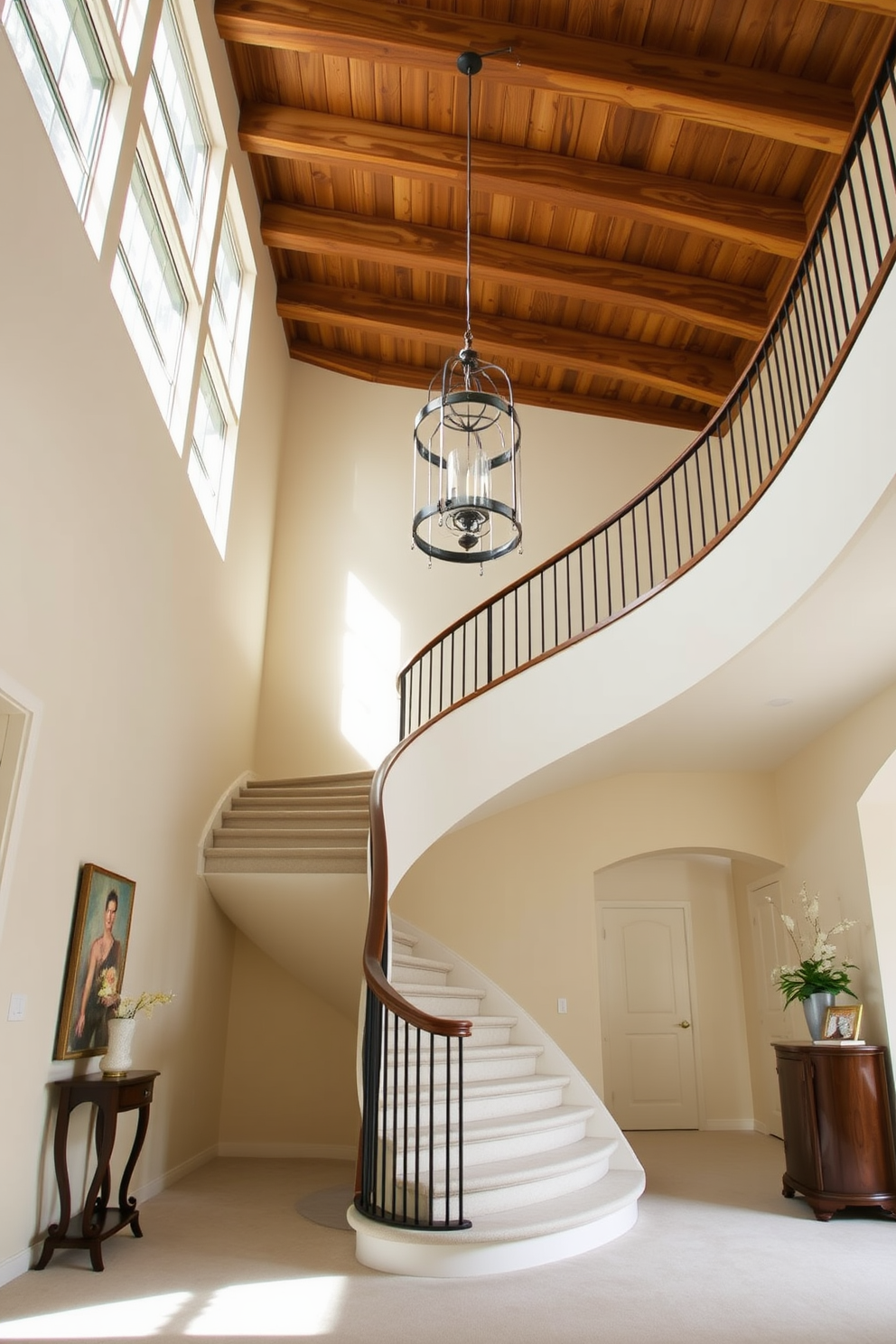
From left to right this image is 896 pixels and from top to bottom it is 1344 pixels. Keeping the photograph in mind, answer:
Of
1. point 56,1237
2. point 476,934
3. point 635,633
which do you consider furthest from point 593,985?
point 56,1237

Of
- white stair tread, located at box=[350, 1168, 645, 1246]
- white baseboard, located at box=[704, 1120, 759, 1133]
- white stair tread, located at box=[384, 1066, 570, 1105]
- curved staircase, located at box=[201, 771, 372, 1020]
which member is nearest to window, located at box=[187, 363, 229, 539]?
curved staircase, located at box=[201, 771, 372, 1020]

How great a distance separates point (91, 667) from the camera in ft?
14.0

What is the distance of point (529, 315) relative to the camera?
342 inches

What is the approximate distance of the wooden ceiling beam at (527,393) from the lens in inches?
370

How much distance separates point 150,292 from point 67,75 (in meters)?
1.27

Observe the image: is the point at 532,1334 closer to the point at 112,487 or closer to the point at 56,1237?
the point at 56,1237

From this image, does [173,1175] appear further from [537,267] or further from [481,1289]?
[537,267]

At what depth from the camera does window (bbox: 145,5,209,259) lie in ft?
18.3

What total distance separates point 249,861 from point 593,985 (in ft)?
9.33

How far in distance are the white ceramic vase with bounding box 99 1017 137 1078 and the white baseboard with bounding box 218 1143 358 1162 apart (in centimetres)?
297

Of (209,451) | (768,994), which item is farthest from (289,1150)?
(209,451)

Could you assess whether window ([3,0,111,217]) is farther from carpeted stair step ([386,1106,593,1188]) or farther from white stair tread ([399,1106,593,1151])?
white stair tread ([399,1106,593,1151])

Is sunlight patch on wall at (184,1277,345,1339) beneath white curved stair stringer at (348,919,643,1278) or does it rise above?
beneath

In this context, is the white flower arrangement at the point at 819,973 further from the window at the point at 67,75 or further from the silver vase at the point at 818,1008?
the window at the point at 67,75
